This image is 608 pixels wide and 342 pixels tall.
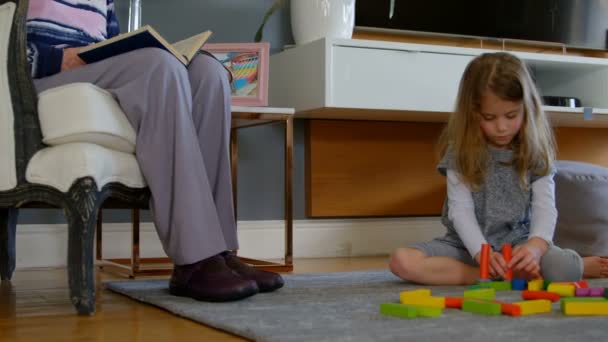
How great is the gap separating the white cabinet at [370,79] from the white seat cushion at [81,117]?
111 centimetres

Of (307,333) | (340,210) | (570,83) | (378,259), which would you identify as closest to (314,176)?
(340,210)

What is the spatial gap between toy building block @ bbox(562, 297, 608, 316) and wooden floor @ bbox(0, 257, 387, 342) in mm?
539

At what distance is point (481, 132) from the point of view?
1.86 m

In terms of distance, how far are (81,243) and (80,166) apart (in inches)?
5.3

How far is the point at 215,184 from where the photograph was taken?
5.47 ft

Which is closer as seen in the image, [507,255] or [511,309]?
[511,309]

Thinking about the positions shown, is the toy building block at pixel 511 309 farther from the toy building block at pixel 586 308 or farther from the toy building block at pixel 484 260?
the toy building block at pixel 484 260

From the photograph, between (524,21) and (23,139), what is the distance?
7.28ft

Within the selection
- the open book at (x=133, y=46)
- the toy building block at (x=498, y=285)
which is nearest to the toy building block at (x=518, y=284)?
the toy building block at (x=498, y=285)

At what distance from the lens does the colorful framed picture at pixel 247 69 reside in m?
2.49

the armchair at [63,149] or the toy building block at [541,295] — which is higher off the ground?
the armchair at [63,149]

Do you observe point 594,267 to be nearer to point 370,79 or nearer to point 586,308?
point 586,308

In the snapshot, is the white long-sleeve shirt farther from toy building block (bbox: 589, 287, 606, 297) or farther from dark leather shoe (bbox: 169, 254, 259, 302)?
dark leather shoe (bbox: 169, 254, 259, 302)

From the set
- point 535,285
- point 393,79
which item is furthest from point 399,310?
point 393,79
